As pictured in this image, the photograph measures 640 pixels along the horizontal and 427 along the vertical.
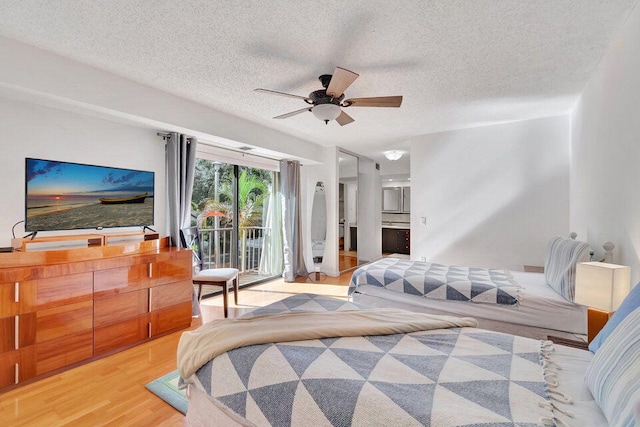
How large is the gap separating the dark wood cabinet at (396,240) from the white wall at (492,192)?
3054mm

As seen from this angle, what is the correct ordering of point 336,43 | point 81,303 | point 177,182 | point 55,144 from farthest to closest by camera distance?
point 177,182 → point 55,144 → point 81,303 → point 336,43

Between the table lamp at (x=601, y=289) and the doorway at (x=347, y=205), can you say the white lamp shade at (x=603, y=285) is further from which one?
the doorway at (x=347, y=205)

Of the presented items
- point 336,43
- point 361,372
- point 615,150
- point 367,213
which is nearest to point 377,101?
point 336,43

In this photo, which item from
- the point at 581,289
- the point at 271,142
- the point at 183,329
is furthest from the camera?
the point at 271,142

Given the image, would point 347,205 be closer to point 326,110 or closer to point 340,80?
point 326,110

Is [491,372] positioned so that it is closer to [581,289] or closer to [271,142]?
[581,289]

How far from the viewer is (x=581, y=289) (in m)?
1.93

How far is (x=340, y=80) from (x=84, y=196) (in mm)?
2564

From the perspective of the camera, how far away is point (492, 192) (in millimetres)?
4242

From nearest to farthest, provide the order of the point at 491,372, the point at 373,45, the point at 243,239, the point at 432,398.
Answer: the point at 432,398, the point at 491,372, the point at 373,45, the point at 243,239

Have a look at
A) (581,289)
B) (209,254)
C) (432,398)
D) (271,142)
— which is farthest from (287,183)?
(432,398)

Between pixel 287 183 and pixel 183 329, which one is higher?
pixel 287 183

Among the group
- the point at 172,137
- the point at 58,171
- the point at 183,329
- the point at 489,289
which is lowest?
the point at 183,329

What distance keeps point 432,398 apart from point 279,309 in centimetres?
117
